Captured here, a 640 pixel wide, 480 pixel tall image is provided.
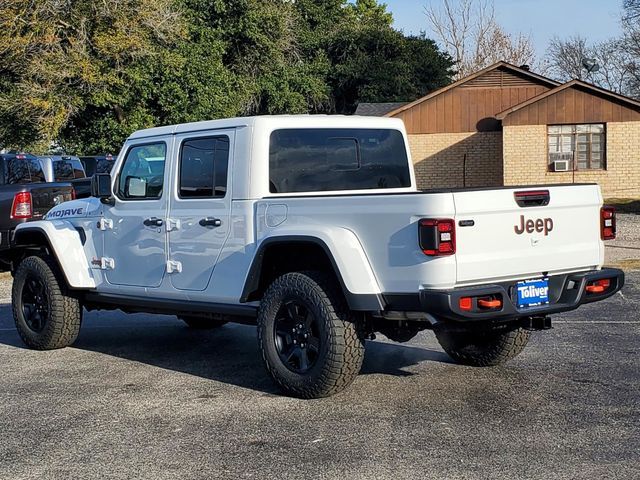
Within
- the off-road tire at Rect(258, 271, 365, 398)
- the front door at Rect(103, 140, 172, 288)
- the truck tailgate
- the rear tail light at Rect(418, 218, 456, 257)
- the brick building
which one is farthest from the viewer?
the brick building

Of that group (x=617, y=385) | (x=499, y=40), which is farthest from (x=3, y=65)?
(x=499, y=40)

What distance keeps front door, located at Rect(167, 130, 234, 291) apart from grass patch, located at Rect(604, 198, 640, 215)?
66.0 ft

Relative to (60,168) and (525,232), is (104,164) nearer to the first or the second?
Answer: (60,168)

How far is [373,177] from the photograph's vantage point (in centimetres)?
740

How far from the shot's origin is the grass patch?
26.0 m

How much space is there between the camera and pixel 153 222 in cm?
748

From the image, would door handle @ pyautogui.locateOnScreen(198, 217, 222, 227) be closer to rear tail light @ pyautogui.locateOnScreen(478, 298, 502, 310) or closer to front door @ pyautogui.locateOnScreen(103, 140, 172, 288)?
front door @ pyautogui.locateOnScreen(103, 140, 172, 288)

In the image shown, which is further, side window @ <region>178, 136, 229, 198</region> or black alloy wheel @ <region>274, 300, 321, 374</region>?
side window @ <region>178, 136, 229, 198</region>

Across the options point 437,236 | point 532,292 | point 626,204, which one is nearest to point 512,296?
point 532,292

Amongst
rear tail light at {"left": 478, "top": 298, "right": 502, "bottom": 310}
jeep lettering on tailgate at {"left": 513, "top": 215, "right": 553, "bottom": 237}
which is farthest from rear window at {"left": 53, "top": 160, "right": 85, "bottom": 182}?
rear tail light at {"left": 478, "top": 298, "right": 502, "bottom": 310}

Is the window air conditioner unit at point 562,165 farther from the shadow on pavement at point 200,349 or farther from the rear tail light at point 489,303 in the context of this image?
the rear tail light at point 489,303

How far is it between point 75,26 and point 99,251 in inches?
901

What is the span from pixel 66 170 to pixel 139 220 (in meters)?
9.11

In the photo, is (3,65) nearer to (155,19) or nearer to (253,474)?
(155,19)
